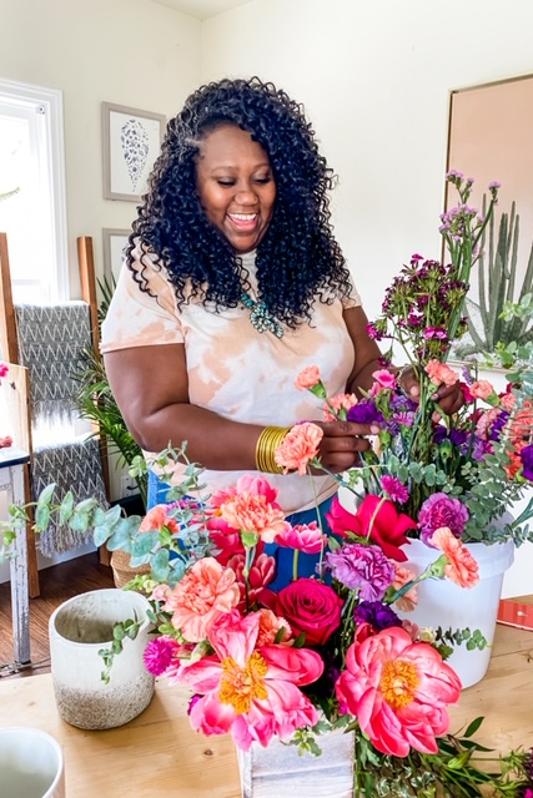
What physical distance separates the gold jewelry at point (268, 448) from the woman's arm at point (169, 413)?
15 millimetres

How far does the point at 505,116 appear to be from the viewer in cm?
212

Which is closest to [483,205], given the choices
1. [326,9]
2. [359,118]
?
[359,118]

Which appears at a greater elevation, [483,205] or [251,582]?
[483,205]

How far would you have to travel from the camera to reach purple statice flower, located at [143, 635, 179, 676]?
1.50 feet

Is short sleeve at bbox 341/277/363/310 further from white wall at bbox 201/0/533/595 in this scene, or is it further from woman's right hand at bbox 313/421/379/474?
white wall at bbox 201/0/533/595

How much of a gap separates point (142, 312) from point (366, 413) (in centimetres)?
47

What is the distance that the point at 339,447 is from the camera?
0.74m

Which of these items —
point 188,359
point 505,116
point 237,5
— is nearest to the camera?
point 188,359

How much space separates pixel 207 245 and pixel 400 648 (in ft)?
2.42

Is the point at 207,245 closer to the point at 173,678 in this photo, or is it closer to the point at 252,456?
the point at 252,456

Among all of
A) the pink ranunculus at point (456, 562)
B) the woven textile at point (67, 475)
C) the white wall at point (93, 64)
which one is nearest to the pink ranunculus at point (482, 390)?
the pink ranunculus at point (456, 562)

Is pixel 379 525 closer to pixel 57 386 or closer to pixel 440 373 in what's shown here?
pixel 440 373

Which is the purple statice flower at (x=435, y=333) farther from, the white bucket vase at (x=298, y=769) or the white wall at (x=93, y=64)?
the white wall at (x=93, y=64)

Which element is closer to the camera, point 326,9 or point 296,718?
point 296,718
